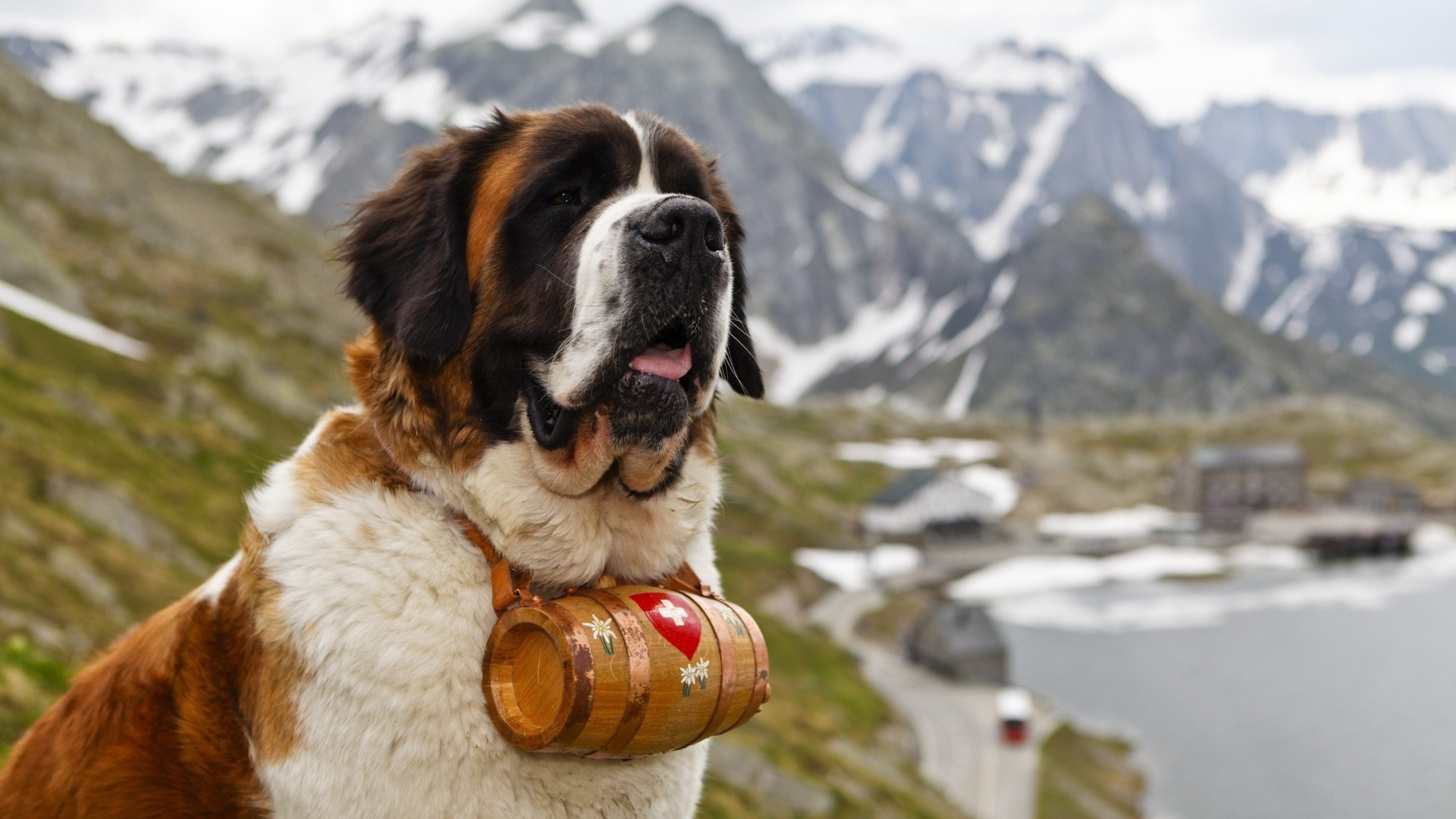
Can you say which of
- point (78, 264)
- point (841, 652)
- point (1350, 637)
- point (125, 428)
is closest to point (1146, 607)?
point (1350, 637)

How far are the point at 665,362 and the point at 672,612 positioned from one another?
3.43 ft

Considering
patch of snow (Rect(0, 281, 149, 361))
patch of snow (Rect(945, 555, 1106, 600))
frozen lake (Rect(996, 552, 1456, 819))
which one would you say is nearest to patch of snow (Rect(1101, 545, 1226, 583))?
patch of snow (Rect(945, 555, 1106, 600))

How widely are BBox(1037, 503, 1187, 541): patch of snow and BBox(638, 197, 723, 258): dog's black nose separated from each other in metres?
117

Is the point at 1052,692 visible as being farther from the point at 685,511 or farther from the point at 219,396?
the point at 685,511

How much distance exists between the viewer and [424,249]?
499 centimetres

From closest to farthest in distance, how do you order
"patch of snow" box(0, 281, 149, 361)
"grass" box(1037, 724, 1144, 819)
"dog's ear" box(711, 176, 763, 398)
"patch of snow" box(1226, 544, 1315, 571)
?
"dog's ear" box(711, 176, 763, 398)
"grass" box(1037, 724, 1144, 819)
"patch of snow" box(0, 281, 149, 361)
"patch of snow" box(1226, 544, 1315, 571)

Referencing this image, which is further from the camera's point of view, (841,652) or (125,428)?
(841,652)

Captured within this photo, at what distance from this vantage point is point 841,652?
209 feet

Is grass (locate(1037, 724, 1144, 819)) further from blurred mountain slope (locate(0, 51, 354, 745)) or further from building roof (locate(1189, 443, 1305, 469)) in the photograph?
building roof (locate(1189, 443, 1305, 469))

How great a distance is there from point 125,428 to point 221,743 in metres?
44.5

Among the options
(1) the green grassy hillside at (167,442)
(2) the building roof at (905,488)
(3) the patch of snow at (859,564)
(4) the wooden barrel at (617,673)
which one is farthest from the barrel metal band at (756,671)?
(2) the building roof at (905,488)

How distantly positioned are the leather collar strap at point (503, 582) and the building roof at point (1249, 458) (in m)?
151

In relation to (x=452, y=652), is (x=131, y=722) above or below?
below

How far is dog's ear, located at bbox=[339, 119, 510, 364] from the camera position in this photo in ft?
15.6
